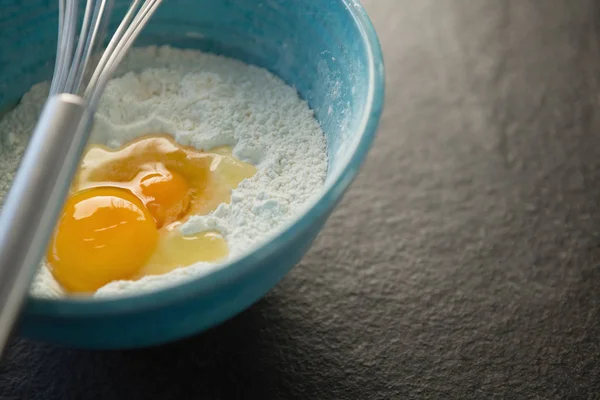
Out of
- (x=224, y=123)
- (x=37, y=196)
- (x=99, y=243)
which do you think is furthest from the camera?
(x=224, y=123)

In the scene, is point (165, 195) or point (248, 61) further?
point (248, 61)

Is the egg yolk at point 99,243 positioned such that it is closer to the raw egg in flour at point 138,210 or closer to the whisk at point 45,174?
the raw egg in flour at point 138,210

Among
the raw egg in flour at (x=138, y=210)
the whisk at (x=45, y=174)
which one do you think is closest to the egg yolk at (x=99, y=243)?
the raw egg in flour at (x=138, y=210)

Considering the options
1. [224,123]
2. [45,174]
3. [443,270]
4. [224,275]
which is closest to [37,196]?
[45,174]

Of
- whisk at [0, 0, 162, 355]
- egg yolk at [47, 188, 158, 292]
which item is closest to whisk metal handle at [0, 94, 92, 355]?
whisk at [0, 0, 162, 355]

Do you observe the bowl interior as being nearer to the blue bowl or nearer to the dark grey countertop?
the blue bowl

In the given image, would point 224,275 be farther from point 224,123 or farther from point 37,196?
point 224,123

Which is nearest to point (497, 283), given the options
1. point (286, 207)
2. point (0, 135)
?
point (286, 207)
